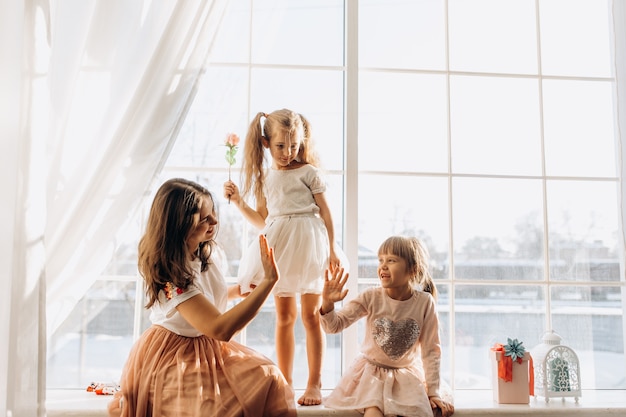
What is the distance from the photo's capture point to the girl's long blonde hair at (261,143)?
2.14 metres

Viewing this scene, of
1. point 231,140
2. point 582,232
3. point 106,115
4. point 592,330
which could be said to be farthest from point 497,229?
point 106,115

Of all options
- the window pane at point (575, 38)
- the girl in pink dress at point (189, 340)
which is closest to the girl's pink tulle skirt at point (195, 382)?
the girl in pink dress at point (189, 340)

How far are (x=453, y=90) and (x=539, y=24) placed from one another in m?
0.48

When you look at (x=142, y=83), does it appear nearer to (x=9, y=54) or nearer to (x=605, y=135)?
(x=9, y=54)

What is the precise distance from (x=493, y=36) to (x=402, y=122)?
1.82 feet

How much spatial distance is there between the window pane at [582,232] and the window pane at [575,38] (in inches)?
19.7

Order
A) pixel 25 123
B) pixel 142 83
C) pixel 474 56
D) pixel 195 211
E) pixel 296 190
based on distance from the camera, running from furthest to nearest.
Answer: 1. pixel 474 56
2. pixel 296 190
3. pixel 142 83
4. pixel 195 211
5. pixel 25 123

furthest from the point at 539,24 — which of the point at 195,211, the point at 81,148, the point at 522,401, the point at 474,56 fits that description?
the point at 81,148

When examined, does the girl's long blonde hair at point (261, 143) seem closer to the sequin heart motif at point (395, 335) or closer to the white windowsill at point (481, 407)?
the sequin heart motif at point (395, 335)

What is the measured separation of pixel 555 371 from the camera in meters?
2.14

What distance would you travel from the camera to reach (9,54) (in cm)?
155

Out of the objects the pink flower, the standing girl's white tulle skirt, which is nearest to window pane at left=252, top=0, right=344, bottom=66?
the pink flower

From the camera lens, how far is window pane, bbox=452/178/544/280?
2428 millimetres

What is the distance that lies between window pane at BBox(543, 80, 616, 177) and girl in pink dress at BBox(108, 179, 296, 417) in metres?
1.44
